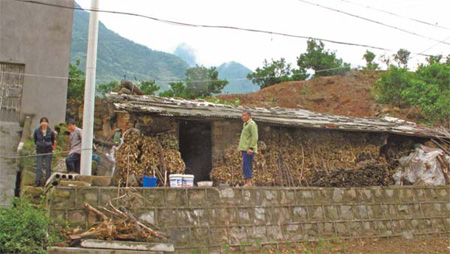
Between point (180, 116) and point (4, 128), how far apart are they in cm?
713

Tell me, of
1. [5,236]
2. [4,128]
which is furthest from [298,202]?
[4,128]

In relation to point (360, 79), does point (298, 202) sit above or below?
below

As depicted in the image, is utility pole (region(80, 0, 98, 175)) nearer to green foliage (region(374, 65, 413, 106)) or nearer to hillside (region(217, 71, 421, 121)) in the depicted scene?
green foliage (region(374, 65, 413, 106))

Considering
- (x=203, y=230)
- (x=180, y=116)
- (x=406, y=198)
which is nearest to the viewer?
(x=203, y=230)

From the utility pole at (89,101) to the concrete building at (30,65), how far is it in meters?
6.46

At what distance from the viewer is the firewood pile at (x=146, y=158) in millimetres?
9898

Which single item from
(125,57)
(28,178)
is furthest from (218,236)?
(125,57)

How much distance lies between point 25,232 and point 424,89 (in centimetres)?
2310

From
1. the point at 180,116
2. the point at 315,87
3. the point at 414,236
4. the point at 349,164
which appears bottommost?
the point at 414,236

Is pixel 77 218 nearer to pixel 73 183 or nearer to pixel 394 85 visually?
pixel 73 183

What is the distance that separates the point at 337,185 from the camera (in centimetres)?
1132

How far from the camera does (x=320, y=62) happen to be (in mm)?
38531

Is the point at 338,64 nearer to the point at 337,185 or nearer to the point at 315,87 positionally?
the point at 315,87

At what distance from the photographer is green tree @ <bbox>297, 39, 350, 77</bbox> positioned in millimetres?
38344
